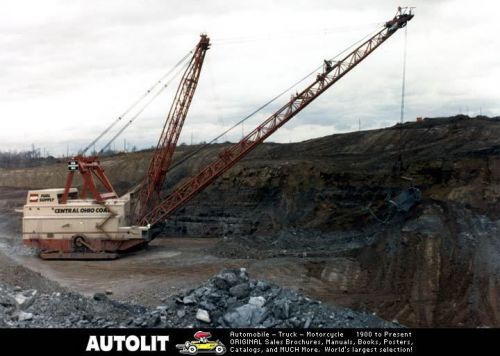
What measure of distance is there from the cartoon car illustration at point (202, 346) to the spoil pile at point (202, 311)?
192 centimetres

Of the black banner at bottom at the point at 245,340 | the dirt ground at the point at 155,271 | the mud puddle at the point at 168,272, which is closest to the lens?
the black banner at bottom at the point at 245,340

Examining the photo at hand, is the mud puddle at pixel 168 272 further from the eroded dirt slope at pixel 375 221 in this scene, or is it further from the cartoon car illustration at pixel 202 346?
the cartoon car illustration at pixel 202 346

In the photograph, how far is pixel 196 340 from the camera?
8.89m

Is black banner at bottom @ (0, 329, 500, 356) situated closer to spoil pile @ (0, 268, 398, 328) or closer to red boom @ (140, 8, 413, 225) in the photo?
spoil pile @ (0, 268, 398, 328)

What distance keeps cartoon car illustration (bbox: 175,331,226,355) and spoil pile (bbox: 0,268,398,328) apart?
75.6 inches

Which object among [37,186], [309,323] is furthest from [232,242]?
[37,186]

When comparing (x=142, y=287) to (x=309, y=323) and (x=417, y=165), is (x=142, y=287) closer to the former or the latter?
(x=309, y=323)

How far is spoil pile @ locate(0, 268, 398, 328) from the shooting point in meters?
10.8

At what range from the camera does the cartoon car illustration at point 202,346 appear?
8695 millimetres

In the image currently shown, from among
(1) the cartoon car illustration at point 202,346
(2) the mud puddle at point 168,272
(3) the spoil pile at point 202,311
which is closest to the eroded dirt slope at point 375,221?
(2) the mud puddle at point 168,272

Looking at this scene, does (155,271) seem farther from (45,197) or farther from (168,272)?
(45,197)

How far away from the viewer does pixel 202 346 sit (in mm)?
8875

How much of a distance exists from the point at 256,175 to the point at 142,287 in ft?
45.2

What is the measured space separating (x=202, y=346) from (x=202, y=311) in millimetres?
2252
